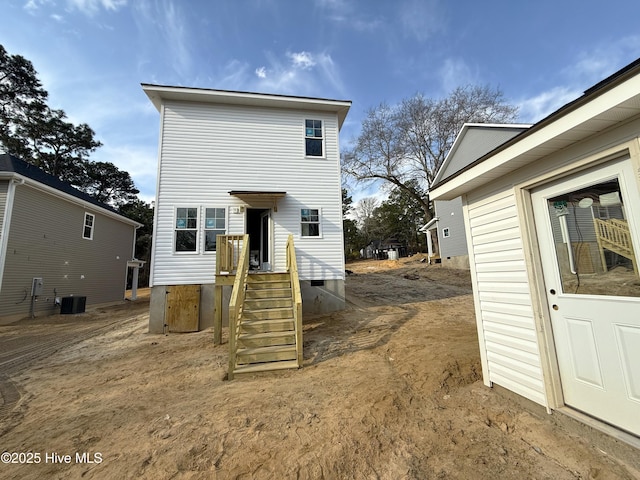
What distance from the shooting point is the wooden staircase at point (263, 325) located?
4.55 metres

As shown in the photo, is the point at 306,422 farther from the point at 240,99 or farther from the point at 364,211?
the point at 364,211

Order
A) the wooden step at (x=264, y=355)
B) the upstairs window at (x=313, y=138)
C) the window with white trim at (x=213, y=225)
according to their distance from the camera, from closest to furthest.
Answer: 1. the wooden step at (x=264, y=355)
2. the window with white trim at (x=213, y=225)
3. the upstairs window at (x=313, y=138)

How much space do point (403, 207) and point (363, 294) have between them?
26.0m

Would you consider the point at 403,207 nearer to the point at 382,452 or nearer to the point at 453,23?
the point at 453,23

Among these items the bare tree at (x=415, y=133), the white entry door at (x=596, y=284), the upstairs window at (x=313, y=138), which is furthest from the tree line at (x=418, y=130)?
the white entry door at (x=596, y=284)

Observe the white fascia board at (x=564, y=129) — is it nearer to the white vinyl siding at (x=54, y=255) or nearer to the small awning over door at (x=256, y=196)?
the small awning over door at (x=256, y=196)

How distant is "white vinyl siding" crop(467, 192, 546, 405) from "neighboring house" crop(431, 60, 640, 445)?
1 cm

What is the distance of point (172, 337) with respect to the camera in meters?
7.35

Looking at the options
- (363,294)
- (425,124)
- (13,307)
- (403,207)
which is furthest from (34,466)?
(403,207)

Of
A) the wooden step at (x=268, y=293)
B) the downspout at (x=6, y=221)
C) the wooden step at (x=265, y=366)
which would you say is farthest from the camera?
the downspout at (x=6, y=221)

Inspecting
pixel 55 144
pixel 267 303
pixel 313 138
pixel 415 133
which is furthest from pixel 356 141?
pixel 55 144

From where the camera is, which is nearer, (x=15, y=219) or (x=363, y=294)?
(x=15, y=219)

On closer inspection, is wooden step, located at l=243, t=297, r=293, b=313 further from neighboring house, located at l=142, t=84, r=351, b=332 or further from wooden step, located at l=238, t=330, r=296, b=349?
neighboring house, located at l=142, t=84, r=351, b=332

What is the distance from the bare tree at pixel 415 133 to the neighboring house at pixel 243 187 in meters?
16.4
